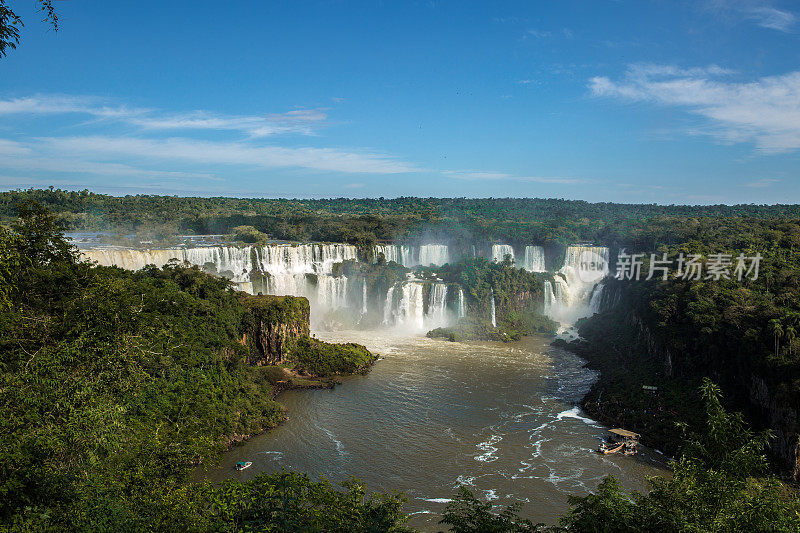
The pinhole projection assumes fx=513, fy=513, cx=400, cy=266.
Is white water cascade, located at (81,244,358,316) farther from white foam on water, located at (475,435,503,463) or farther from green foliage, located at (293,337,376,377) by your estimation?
white foam on water, located at (475,435,503,463)

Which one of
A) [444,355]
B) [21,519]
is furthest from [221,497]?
[444,355]

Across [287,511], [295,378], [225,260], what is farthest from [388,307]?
[287,511]

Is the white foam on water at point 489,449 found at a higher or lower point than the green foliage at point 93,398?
lower

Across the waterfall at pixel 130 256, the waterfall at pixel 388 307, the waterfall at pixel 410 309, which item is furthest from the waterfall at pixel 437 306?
the waterfall at pixel 130 256

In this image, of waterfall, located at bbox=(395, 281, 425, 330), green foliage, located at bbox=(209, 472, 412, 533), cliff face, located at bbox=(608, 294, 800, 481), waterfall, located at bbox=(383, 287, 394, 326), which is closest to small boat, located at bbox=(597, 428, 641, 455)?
cliff face, located at bbox=(608, 294, 800, 481)

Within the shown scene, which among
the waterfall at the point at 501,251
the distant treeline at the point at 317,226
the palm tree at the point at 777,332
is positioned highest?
the distant treeline at the point at 317,226

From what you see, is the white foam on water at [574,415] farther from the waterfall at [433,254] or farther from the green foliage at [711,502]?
the waterfall at [433,254]

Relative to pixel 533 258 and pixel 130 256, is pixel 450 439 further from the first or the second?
pixel 533 258
